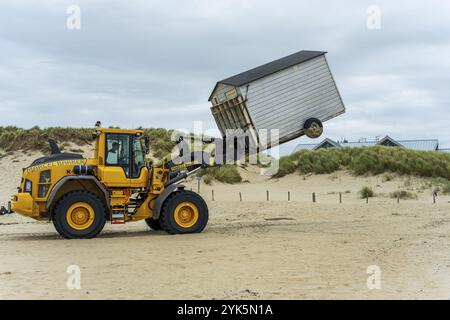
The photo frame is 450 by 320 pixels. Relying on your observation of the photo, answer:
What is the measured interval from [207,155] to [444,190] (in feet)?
45.0

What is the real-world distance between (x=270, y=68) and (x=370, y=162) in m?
15.0

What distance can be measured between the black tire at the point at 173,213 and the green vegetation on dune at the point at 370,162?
16.3 m

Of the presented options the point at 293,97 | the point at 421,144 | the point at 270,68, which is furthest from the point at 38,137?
the point at 421,144

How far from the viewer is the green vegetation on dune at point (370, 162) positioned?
29000mm

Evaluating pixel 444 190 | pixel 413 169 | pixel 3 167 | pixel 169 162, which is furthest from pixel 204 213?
pixel 3 167

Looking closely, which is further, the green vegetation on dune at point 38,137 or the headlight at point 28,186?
the green vegetation on dune at point 38,137

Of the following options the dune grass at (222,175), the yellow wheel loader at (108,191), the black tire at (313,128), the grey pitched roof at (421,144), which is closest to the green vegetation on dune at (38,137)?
the dune grass at (222,175)

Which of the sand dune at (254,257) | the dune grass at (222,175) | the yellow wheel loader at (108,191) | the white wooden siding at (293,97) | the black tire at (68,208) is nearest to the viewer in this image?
the sand dune at (254,257)

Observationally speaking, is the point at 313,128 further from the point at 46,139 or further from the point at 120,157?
the point at 46,139

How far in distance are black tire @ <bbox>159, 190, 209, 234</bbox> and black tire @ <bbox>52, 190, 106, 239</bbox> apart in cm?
157

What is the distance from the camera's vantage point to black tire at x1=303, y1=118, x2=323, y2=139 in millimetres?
16578

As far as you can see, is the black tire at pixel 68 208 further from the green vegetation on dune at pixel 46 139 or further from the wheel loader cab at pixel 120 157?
the green vegetation on dune at pixel 46 139

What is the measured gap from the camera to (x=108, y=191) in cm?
1485
